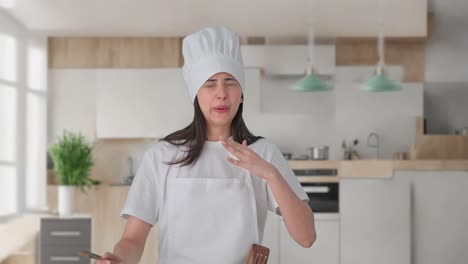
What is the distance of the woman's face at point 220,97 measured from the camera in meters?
1.79

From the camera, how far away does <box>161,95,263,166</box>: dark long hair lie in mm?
1879

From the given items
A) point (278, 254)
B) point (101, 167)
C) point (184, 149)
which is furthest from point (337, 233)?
point (184, 149)

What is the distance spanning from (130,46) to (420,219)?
3571 mm

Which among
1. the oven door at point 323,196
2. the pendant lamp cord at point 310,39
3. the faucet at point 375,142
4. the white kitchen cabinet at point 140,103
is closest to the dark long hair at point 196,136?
the oven door at point 323,196

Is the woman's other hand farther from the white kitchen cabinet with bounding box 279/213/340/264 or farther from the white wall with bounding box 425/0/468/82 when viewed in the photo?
the white wall with bounding box 425/0/468/82

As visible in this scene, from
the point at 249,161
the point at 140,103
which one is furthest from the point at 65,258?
the point at 249,161

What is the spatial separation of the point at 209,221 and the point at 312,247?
4352mm

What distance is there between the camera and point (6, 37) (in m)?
6.74

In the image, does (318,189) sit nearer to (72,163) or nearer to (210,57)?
(72,163)

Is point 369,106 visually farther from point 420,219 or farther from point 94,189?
point 94,189

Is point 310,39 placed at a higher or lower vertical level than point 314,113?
higher

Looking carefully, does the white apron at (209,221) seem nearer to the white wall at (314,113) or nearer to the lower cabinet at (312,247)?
the lower cabinet at (312,247)

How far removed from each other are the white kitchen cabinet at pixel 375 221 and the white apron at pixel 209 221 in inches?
168

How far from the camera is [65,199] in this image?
6.84 m
